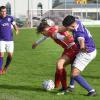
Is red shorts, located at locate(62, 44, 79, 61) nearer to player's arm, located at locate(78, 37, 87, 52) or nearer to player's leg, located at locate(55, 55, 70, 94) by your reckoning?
player's leg, located at locate(55, 55, 70, 94)

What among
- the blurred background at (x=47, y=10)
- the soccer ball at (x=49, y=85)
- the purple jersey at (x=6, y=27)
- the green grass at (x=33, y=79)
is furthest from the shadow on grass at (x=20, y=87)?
the blurred background at (x=47, y=10)

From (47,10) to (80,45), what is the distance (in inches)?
2528

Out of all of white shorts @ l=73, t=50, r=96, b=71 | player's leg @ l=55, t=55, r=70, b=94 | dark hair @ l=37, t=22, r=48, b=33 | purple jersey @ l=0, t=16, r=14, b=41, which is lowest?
player's leg @ l=55, t=55, r=70, b=94

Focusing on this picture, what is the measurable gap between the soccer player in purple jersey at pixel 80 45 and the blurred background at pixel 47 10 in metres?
48.0

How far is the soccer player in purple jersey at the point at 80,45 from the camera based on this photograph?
9961 millimetres

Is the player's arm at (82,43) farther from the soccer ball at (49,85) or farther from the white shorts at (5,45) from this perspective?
the white shorts at (5,45)

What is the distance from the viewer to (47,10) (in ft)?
242

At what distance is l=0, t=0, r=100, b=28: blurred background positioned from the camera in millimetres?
63969

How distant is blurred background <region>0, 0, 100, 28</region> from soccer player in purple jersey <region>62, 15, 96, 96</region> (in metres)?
48.0

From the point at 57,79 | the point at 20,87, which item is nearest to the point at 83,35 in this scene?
the point at 57,79

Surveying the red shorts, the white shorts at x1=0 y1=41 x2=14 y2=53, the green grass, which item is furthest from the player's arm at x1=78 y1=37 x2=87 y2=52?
the white shorts at x1=0 y1=41 x2=14 y2=53

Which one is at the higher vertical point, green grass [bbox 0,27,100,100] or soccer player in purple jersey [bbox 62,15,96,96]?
soccer player in purple jersey [bbox 62,15,96,96]

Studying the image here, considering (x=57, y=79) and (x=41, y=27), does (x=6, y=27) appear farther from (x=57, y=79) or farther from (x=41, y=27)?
(x=41, y=27)

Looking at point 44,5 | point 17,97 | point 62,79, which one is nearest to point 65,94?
point 62,79
